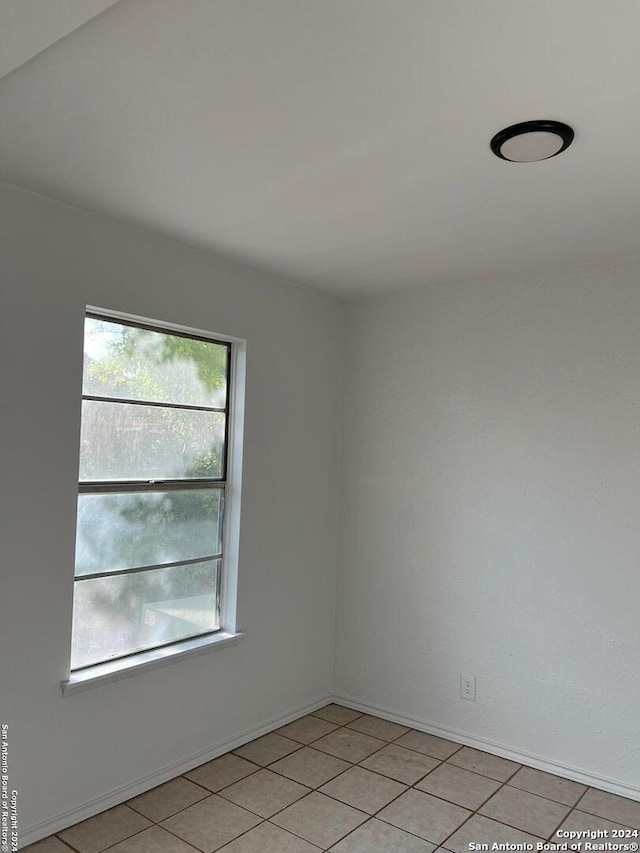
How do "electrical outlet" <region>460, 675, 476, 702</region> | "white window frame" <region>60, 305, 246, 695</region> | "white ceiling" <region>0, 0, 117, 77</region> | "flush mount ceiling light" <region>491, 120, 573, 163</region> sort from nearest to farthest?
"white ceiling" <region>0, 0, 117, 77</region> < "flush mount ceiling light" <region>491, 120, 573, 163</region> < "white window frame" <region>60, 305, 246, 695</region> < "electrical outlet" <region>460, 675, 476, 702</region>

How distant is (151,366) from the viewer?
9.85 ft

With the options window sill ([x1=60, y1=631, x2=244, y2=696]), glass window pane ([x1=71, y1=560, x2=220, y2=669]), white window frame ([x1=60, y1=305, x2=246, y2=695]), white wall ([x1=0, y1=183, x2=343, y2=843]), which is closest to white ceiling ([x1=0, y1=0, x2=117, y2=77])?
white wall ([x1=0, y1=183, x2=343, y2=843])

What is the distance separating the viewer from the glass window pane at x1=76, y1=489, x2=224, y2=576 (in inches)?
107

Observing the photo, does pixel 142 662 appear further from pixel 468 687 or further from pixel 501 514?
pixel 501 514

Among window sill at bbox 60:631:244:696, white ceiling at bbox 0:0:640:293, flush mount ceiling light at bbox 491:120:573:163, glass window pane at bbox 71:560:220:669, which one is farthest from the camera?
glass window pane at bbox 71:560:220:669

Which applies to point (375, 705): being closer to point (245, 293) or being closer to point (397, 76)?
point (245, 293)

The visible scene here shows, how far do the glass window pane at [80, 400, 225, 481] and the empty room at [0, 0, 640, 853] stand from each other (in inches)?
0.6

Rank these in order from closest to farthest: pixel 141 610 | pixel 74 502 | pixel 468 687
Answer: pixel 74 502, pixel 141 610, pixel 468 687

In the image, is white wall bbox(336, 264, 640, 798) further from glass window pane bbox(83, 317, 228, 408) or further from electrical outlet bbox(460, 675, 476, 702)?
glass window pane bbox(83, 317, 228, 408)

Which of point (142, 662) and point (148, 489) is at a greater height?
point (148, 489)

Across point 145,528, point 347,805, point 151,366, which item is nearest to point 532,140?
point 151,366

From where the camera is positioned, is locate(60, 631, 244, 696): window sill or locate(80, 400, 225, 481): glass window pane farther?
locate(80, 400, 225, 481): glass window pane

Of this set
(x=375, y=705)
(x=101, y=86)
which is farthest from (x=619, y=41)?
(x=375, y=705)

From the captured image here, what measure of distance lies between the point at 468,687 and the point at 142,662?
1.69m
